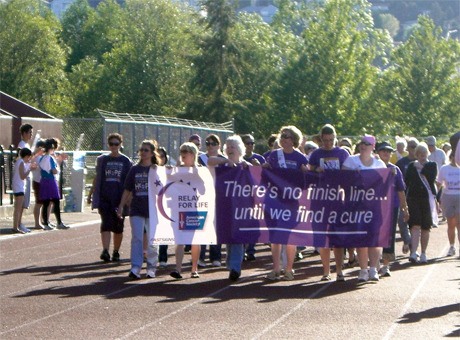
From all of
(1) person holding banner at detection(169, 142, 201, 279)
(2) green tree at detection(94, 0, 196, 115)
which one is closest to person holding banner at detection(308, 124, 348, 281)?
(1) person holding banner at detection(169, 142, 201, 279)

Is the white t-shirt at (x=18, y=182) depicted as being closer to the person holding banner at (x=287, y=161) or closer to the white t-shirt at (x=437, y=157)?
the person holding banner at (x=287, y=161)

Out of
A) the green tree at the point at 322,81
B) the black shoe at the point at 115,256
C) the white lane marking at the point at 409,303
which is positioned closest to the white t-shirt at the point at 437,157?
the white lane marking at the point at 409,303

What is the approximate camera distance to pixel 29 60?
3504 inches

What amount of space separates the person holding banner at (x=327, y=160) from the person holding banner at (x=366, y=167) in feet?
0.39

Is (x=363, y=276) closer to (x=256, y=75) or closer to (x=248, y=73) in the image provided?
(x=248, y=73)

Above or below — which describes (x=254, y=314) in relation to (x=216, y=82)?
below

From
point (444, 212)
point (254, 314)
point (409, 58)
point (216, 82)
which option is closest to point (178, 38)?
point (216, 82)

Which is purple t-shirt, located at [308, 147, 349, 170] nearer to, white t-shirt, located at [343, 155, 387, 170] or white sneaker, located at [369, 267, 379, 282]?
white t-shirt, located at [343, 155, 387, 170]

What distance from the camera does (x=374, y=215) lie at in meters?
15.8

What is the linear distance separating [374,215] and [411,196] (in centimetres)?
321

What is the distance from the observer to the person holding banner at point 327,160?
1572 cm

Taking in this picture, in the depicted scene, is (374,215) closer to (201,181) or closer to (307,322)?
(201,181)

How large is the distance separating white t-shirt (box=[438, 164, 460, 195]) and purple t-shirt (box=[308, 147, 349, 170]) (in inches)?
141

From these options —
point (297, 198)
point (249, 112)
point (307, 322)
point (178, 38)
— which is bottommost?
point (307, 322)
